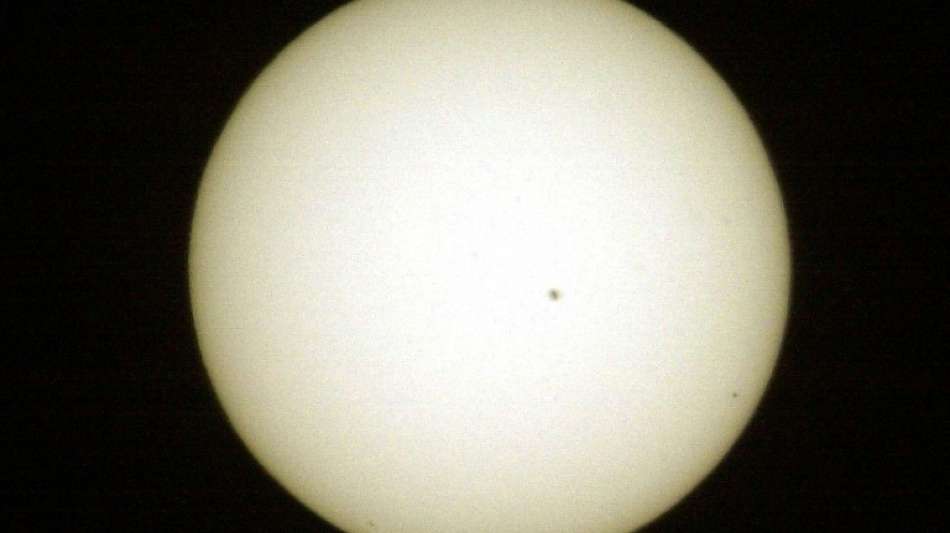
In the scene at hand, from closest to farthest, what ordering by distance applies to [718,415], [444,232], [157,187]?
[444,232]
[718,415]
[157,187]

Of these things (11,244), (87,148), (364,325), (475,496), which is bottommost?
(475,496)

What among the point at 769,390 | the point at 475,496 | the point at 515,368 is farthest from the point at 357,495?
the point at 769,390

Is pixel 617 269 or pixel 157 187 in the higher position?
pixel 157 187

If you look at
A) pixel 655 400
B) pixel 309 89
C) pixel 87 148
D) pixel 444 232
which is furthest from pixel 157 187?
pixel 655 400

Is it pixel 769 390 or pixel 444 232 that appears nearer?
pixel 444 232

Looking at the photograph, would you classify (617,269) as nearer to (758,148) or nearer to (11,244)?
(758,148)

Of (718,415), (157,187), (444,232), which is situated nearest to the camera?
(444,232)
